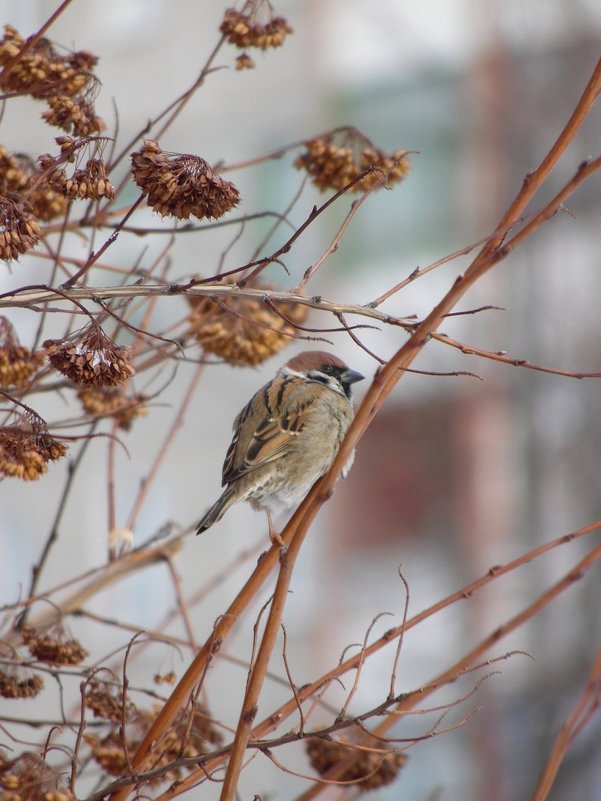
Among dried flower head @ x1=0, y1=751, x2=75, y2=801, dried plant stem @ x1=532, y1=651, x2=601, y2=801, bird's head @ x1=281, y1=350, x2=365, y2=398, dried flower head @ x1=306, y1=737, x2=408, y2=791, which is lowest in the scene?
dried plant stem @ x1=532, y1=651, x2=601, y2=801

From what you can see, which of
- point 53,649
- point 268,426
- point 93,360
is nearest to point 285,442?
point 268,426

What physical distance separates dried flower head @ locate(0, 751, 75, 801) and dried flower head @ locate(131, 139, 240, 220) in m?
0.83

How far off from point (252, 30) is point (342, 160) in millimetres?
290

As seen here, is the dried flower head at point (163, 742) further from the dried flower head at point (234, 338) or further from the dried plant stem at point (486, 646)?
the dried flower head at point (234, 338)

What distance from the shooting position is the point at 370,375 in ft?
30.1

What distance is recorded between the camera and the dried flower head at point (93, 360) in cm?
147

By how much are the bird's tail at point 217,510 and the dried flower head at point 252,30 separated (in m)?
0.91

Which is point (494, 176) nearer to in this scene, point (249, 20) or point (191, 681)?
point (249, 20)

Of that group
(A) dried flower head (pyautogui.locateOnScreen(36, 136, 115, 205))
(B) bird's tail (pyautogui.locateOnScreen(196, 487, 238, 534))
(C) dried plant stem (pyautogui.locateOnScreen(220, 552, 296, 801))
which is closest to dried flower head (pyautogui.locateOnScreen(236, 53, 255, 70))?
(A) dried flower head (pyautogui.locateOnScreen(36, 136, 115, 205))

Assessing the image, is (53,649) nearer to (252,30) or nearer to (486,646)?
(486,646)

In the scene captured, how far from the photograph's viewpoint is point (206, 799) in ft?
28.3

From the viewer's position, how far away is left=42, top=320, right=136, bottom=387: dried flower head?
4.82 feet

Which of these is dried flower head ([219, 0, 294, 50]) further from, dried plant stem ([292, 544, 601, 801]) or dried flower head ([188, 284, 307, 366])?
dried plant stem ([292, 544, 601, 801])

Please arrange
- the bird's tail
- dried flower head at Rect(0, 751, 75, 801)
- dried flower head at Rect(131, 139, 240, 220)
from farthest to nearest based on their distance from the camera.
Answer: the bird's tail < dried flower head at Rect(0, 751, 75, 801) < dried flower head at Rect(131, 139, 240, 220)
